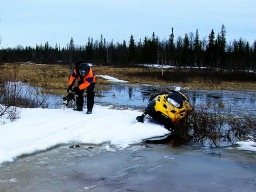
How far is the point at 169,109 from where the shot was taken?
811cm

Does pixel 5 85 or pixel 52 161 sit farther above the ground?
pixel 5 85

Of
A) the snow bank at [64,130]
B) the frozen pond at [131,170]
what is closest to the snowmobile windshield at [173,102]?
the snow bank at [64,130]

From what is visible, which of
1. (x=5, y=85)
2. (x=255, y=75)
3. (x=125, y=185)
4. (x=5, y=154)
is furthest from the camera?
(x=255, y=75)

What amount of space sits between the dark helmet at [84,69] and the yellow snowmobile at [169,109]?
88.6 inches

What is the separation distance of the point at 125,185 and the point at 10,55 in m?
7.28

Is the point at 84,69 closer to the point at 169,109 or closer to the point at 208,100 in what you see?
the point at 169,109

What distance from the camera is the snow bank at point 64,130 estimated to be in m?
6.11

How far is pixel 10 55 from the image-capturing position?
1008 cm

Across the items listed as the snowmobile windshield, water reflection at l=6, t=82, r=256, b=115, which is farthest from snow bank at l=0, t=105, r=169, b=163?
water reflection at l=6, t=82, r=256, b=115

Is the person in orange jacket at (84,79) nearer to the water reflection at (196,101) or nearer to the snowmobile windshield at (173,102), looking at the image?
the snowmobile windshield at (173,102)

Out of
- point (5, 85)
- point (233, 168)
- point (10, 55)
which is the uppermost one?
point (10, 55)

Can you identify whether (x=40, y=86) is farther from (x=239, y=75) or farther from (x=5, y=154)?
(x=239, y=75)

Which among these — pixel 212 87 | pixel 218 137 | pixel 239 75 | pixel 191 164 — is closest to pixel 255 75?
pixel 239 75

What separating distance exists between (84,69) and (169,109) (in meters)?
2.89
